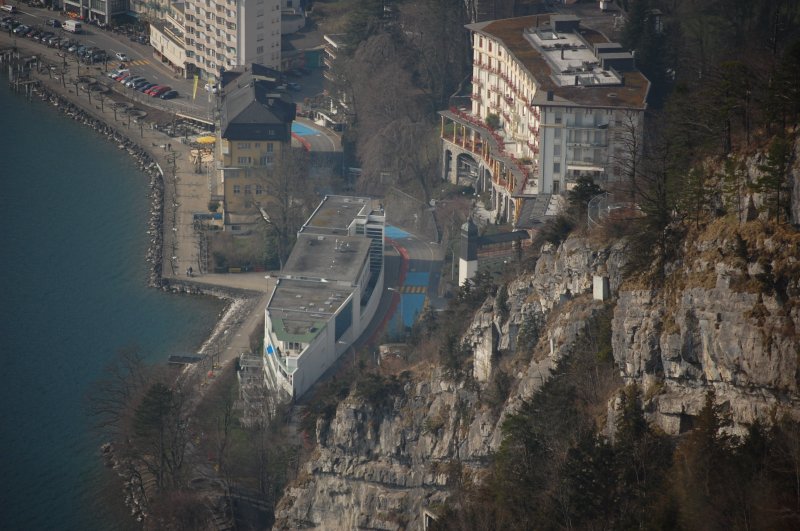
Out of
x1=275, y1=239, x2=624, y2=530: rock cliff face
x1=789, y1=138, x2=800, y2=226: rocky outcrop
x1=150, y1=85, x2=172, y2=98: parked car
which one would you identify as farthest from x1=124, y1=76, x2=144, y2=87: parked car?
x1=789, y1=138, x2=800, y2=226: rocky outcrop

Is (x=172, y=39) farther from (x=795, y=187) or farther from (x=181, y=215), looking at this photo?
(x=795, y=187)

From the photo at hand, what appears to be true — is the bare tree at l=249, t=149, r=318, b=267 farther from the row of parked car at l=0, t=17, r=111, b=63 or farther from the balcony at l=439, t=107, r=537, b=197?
the row of parked car at l=0, t=17, r=111, b=63

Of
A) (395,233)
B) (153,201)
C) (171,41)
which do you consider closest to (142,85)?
(171,41)

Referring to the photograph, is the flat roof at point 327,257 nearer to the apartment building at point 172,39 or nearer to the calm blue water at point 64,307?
the calm blue water at point 64,307

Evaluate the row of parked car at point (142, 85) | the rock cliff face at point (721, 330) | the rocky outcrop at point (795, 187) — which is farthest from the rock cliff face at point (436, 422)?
the row of parked car at point (142, 85)

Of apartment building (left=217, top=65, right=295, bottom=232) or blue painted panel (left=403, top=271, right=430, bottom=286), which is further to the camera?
apartment building (left=217, top=65, right=295, bottom=232)
